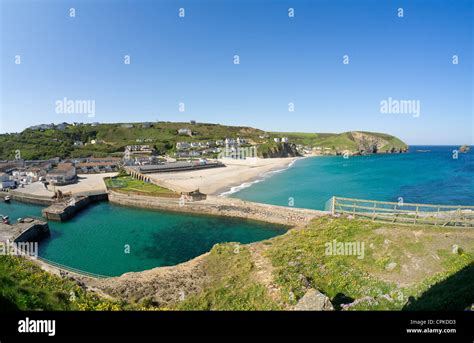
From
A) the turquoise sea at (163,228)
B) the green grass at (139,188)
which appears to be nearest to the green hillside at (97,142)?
the green grass at (139,188)

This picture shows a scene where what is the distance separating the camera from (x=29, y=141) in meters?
132

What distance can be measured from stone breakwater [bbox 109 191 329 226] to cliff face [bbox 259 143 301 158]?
98.6 meters

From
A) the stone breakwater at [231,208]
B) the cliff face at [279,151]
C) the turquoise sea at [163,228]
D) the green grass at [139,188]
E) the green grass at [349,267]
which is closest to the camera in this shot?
the green grass at [349,267]

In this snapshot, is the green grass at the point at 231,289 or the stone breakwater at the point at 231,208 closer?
the green grass at the point at 231,289

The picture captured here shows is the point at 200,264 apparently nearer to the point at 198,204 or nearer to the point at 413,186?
the point at 198,204

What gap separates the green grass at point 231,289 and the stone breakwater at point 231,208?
59.9ft

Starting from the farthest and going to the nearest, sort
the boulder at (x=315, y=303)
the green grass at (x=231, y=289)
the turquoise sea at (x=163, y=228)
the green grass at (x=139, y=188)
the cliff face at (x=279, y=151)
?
the cliff face at (x=279, y=151) < the green grass at (x=139, y=188) < the turquoise sea at (x=163, y=228) < the green grass at (x=231, y=289) < the boulder at (x=315, y=303)

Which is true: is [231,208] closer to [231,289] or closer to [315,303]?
[231,289]

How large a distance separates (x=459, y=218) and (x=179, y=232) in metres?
29.8

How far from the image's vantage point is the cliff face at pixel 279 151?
147500 millimetres

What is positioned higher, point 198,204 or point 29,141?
point 29,141

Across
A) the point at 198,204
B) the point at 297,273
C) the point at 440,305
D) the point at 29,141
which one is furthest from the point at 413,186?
the point at 29,141

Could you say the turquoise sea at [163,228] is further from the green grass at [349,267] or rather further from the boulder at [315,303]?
the boulder at [315,303]

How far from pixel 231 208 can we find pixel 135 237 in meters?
15.6
